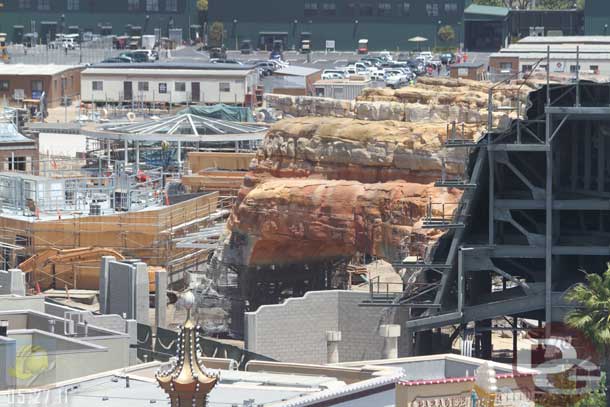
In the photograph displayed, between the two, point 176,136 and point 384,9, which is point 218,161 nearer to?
point 176,136

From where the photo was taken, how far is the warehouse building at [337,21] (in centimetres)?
18638

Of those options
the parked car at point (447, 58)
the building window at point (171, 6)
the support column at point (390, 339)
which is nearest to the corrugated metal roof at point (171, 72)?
the parked car at point (447, 58)

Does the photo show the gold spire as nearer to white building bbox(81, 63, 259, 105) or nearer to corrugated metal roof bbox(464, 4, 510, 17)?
white building bbox(81, 63, 259, 105)

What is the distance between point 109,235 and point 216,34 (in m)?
102

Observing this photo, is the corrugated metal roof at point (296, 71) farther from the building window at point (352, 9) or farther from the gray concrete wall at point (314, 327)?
the gray concrete wall at point (314, 327)

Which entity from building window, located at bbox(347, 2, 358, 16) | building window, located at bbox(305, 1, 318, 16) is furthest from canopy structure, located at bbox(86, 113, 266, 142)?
building window, located at bbox(305, 1, 318, 16)

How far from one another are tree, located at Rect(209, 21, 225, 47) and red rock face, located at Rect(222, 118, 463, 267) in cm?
10879

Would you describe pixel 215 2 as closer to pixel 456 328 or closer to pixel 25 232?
pixel 25 232

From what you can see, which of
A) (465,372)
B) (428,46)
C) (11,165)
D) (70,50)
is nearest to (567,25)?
(428,46)

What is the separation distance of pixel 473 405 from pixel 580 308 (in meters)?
14.2

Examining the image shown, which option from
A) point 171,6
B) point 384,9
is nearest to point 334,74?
point 384,9

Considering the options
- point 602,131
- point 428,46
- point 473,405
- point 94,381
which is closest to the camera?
point 473,405

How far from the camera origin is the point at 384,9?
187m

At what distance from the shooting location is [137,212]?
86438 mm
